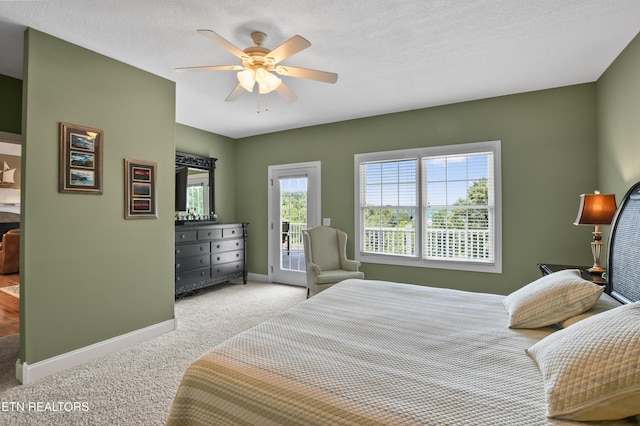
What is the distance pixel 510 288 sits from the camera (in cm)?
375

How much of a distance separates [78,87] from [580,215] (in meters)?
4.48

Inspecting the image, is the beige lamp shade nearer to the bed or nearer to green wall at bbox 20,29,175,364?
the bed

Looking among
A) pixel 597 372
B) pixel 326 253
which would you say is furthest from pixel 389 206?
pixel 597 372

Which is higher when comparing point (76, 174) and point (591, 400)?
point (76, 174)

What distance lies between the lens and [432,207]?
4.19 metres

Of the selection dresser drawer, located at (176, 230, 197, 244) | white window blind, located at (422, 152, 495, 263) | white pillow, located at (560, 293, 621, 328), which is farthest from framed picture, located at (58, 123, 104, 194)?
white window blind, located at (422, 152, 495, 263)

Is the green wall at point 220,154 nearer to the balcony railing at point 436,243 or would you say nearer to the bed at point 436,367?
the balcony railing at point 436,243

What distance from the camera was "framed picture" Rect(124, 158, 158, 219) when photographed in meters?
3.01

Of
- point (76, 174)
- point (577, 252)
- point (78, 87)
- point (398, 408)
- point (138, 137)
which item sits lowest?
point (398, 408)

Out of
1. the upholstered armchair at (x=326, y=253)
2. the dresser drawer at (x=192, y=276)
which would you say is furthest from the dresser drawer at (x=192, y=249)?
the upholstered armchair at (x=326, y=253)

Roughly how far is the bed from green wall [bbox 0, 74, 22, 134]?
329cm

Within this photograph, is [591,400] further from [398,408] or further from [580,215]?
[580,215]

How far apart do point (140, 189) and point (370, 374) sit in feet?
9.52

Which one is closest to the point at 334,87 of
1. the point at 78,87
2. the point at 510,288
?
the point at 78,87
